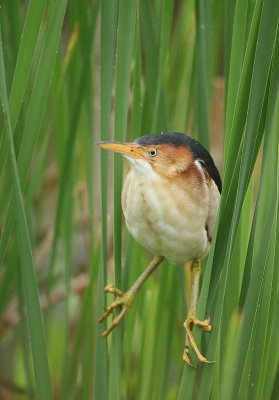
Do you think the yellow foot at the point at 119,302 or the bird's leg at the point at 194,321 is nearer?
the bird's leg at the point at 194,321

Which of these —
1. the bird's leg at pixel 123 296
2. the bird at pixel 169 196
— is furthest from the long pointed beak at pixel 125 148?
the bird's leg at pixel 123 296

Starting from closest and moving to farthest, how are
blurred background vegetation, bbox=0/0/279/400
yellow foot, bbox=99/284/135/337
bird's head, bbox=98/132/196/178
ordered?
blurred background vegetation, bbox=0/0/279/400, bird's head, bbox=98/132/196/178, yellow foot, bbox=99/284/135/337

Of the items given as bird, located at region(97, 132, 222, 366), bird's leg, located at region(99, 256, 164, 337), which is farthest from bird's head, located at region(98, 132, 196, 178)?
bird's leg, located at region(99, 256, 164, 337)

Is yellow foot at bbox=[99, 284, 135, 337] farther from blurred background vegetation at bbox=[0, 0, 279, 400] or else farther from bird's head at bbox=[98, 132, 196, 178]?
bird's head at bbox=[98, 132, 196, 178]

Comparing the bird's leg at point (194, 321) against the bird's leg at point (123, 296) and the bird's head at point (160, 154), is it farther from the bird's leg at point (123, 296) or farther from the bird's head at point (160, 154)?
the bird's head at point (160, 154)

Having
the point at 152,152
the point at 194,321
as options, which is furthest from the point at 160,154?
the point at 194,321

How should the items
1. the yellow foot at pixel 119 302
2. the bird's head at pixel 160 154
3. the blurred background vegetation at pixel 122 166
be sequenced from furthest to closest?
the yellow foot at pixel 119 302, the bird's head at pixel 160 154, the blurred background vegetation at pixel 122 166

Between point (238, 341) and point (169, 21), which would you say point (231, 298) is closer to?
point (238, 341)

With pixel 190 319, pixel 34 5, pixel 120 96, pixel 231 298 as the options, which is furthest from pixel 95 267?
pixel 34 5
